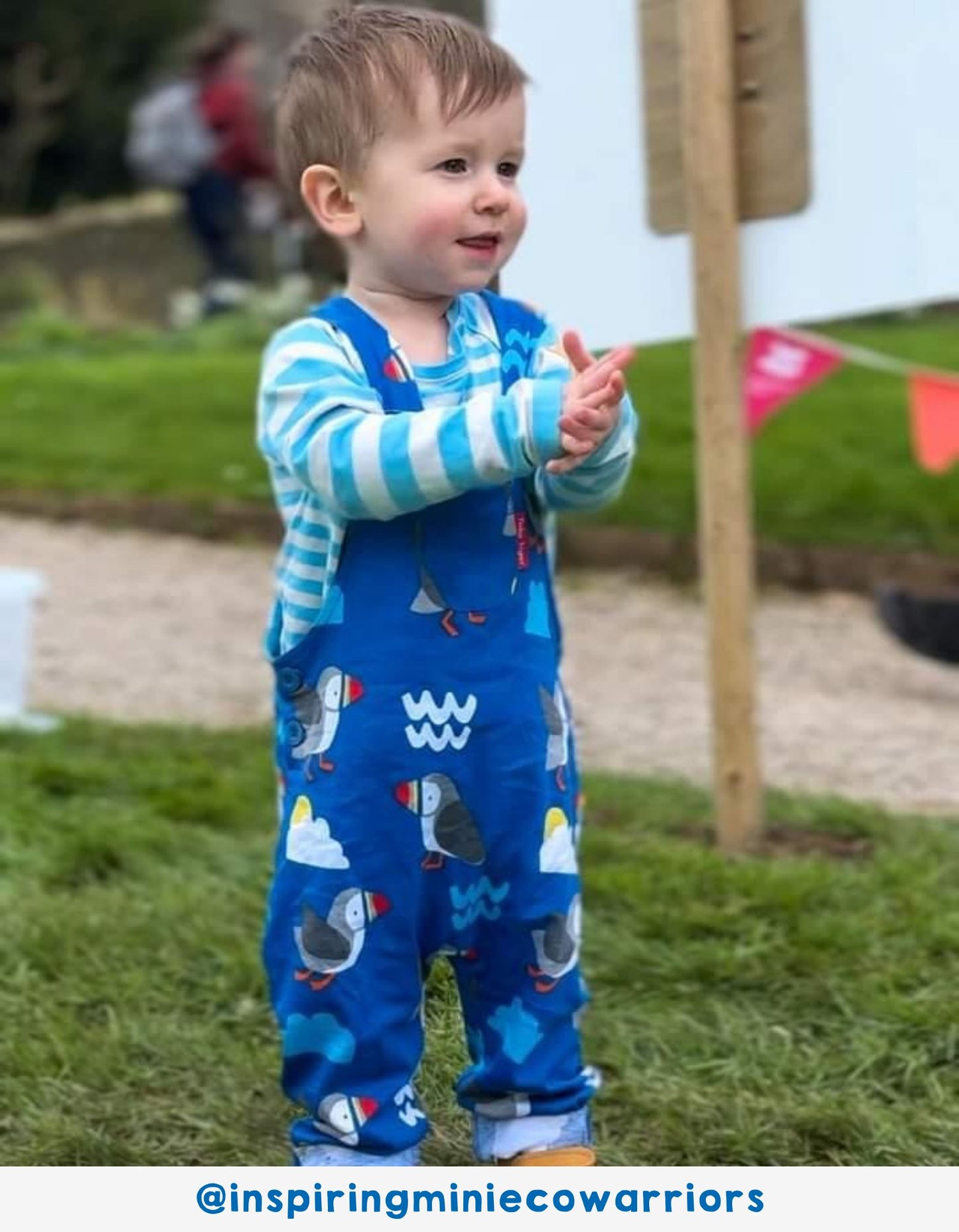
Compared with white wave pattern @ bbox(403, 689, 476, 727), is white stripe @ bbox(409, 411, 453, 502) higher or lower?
higher

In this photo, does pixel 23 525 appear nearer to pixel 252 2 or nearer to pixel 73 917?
pixel 73 917

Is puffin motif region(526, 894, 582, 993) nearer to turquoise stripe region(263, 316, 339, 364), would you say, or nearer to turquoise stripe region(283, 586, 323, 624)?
turquoise stripe region(283, 586, 323, 624)

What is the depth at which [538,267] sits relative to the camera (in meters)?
3.98

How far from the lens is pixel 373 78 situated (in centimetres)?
241

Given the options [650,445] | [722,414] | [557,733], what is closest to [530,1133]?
[557,733]

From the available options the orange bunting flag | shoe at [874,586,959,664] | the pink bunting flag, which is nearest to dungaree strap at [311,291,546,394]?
the pink bunting flag

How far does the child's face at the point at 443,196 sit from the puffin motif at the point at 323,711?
0.46 m

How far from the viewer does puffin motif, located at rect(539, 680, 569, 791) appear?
2467 millimetres

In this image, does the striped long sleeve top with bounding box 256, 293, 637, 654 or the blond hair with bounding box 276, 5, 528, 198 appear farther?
the blond hair with bounding box 276, 5, 528, 198

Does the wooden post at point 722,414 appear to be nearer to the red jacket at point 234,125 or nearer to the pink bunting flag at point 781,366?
the pink bunting flag at point 781,366

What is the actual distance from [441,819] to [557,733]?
0.17 meters

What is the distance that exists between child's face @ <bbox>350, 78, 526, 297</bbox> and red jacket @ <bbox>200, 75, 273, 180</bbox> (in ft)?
42.1

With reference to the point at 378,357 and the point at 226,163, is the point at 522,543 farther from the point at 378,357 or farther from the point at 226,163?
the point at 226,163
